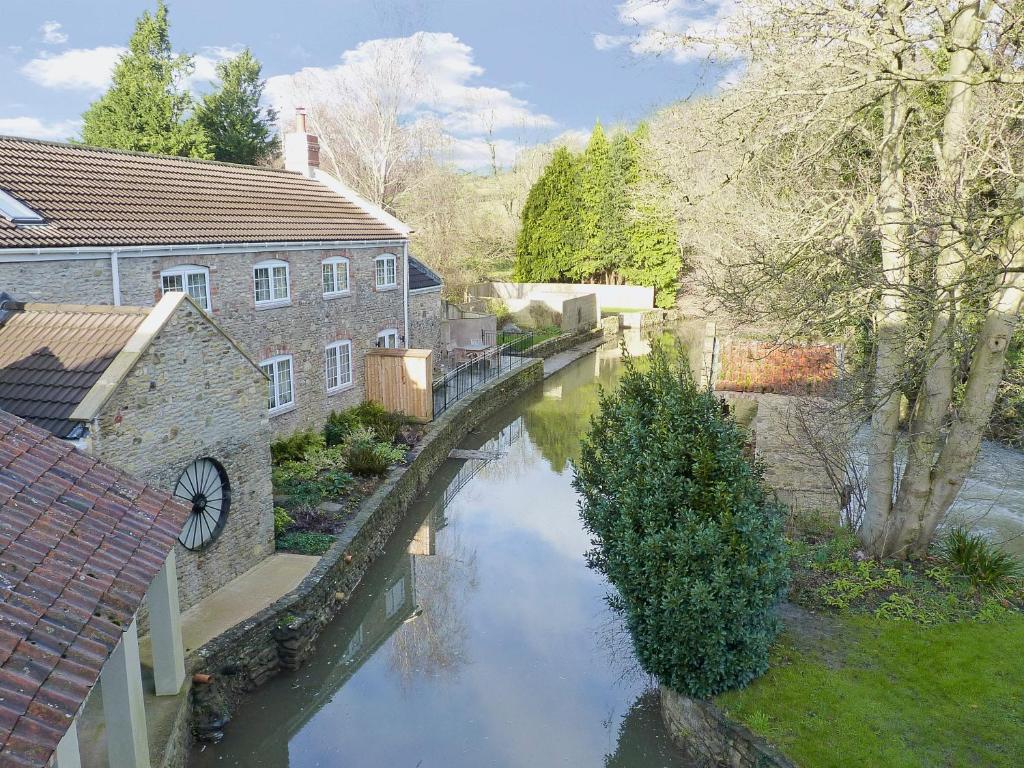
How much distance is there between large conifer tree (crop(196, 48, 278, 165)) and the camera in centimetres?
3938

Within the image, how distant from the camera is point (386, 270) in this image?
22453 mm

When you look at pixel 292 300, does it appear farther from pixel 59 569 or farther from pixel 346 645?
pixel 59 569

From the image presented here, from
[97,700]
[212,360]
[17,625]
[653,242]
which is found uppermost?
[653,242]

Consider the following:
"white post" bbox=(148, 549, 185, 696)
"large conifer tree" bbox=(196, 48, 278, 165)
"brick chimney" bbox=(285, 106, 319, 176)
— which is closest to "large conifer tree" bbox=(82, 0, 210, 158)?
"large conifer tree" bbox=(196, 48, 278, 165)

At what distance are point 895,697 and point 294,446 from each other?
13.3 meters

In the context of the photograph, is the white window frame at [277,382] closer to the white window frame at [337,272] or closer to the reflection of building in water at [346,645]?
the white window frame at [337,272]

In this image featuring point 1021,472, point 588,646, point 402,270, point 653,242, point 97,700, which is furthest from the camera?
point 653,242

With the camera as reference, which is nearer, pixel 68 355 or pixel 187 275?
pixel 68 355

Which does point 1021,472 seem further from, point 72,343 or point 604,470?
point 72,343

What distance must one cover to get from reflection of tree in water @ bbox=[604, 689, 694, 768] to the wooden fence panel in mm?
12224

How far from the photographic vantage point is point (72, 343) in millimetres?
Answer: 9867

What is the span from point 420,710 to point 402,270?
1534 centimetres

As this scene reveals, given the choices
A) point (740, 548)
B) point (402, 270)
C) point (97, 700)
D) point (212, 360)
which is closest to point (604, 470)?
point (740, 548)

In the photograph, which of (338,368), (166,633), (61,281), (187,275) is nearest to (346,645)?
(166,633)
